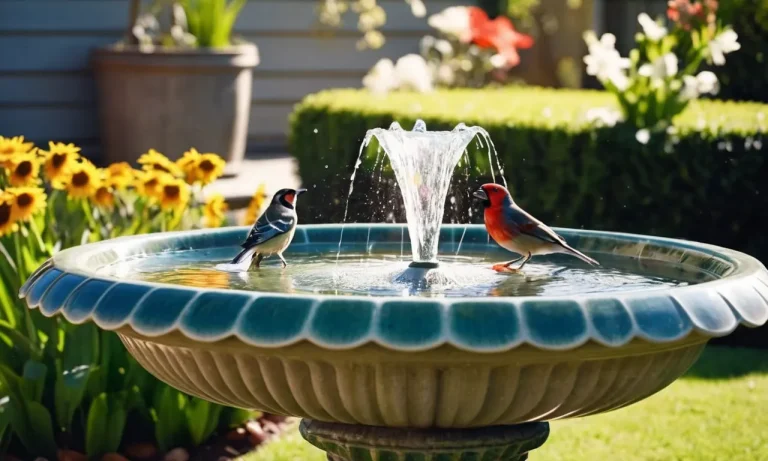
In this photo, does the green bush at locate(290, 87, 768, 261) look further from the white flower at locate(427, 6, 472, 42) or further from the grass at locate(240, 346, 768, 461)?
the white flower at locate(427, 6, 472, 42)

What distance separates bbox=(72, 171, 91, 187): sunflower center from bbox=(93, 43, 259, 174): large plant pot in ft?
16.0

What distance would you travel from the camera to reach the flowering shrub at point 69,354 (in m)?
4.11

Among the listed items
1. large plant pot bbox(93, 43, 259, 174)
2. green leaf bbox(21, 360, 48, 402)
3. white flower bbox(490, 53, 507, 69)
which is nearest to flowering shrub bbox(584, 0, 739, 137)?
green leaf bbox(21, 360, 48, 402)

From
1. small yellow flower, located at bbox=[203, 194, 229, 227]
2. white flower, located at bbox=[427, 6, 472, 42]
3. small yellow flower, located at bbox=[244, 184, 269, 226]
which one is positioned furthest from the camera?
white flower, located at bbox=[427, 6, 472, 42]

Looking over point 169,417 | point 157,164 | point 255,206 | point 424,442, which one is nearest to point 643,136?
point 255,206

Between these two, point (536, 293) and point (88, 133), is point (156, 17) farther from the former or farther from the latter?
point (536, 293)

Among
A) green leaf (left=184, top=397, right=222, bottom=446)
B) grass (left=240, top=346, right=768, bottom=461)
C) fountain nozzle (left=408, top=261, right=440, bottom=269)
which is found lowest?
grass (left=240, top=346, right=768, bottom=461)

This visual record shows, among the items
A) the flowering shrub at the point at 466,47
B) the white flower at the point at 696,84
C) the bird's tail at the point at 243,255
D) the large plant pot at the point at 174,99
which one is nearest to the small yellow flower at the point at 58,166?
the bird's tail at the point at 243,255

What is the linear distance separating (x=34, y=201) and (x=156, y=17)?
6988mm

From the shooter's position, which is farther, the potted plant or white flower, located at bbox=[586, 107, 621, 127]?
the potted plant

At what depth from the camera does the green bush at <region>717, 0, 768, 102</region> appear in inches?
317

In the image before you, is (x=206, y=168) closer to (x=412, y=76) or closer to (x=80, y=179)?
(x=80, y=179)

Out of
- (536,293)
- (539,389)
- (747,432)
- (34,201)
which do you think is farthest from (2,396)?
(747,432)

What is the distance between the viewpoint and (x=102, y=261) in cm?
339
